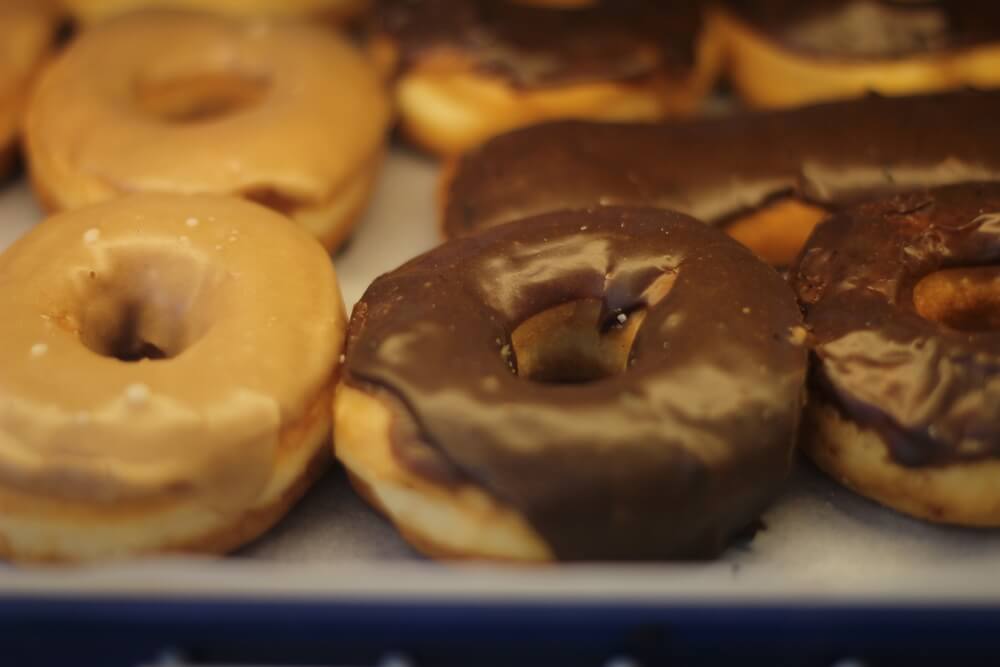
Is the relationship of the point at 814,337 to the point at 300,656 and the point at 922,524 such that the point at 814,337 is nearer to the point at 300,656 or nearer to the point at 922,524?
the point at 922,524

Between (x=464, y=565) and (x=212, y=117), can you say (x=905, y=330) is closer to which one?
(x=464, y=565)

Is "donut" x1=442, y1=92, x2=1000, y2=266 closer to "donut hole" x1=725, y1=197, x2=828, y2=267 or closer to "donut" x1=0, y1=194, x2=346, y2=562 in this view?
"donut hole" x1=725, y1=197, x2=828, y2=267

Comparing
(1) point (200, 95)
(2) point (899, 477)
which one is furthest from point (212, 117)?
(2) point (899, 477)

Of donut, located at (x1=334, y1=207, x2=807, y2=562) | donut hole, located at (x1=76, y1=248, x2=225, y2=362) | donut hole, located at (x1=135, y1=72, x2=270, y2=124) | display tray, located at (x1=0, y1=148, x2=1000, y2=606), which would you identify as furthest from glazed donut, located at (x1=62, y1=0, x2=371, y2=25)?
donut, located at (x1=334, y1=207, x2=807, y2=562)

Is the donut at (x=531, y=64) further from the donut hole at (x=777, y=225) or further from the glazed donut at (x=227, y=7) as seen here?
the donut hole at (x=777, y=225)

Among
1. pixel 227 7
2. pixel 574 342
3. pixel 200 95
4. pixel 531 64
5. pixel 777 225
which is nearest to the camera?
pixel 574 342

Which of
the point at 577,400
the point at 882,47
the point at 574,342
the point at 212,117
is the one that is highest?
the point at 882,47

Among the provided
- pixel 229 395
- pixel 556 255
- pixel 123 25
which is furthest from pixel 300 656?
pixel 123 25
